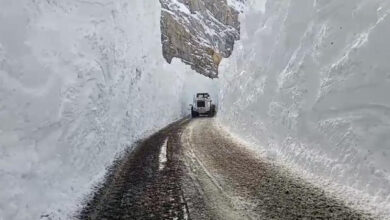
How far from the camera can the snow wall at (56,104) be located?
21.9 ft

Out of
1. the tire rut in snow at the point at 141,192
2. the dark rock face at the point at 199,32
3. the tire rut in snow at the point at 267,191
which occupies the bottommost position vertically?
the tire rut in snow at the point at 141,192

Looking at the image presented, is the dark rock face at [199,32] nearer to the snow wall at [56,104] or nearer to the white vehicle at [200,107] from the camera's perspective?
the white vehicle at [200,107]

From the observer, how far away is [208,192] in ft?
25.1

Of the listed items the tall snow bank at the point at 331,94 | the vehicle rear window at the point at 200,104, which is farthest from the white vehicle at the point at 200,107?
the tall snow bank at the point at 331,94

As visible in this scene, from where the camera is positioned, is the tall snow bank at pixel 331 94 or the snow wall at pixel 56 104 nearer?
the snow wall at pixel 56 104

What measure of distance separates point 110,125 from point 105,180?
4415 mm

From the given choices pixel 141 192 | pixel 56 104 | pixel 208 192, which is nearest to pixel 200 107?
pixel 56 104

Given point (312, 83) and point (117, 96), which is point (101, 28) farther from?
point (312, 83)

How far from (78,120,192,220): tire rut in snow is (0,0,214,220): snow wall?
17.5 inches

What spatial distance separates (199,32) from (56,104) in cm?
10859

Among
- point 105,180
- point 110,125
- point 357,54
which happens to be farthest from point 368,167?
point 110,125

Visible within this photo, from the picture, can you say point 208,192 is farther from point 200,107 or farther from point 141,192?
point 200,107

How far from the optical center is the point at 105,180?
9.34 metres

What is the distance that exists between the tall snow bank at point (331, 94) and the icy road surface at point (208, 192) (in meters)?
0.83
